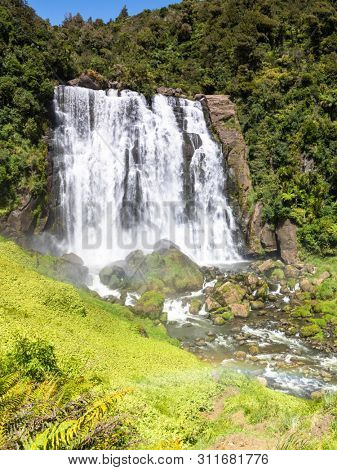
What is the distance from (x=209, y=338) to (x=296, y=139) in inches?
868

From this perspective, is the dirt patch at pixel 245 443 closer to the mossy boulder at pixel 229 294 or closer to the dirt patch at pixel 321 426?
the dirt patch at pixel 321 426

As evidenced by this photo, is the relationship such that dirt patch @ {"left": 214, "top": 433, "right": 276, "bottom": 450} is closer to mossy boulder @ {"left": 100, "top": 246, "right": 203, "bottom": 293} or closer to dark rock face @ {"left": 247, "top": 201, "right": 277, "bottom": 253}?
mossy boulder @ {"left": 100, "top": 246, "right": 203, "bottom": 293}

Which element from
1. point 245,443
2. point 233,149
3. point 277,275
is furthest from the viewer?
point 233,149

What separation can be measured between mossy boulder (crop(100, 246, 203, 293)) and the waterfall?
503 centimetres

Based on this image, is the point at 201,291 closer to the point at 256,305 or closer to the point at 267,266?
the point at 256,305

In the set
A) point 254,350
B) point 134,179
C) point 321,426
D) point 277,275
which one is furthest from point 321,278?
point 321,426

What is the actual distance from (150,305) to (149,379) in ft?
33.3

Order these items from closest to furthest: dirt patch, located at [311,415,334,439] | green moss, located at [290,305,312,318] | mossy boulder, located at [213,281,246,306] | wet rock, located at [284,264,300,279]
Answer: dirt patch, located at [311,415,334,439] < green moss, located at [290,305,312,318] < mossy boulder, located at [213,281,246,306] < wet rock, located at [284,264,300,279]

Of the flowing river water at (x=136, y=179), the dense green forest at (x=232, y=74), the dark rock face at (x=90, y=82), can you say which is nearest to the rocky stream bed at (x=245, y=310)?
the flowing river water at (x=136, y=179)

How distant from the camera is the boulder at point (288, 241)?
30.3m

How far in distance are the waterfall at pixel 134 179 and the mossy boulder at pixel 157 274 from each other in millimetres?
5032

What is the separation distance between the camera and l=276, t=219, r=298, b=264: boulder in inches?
1195

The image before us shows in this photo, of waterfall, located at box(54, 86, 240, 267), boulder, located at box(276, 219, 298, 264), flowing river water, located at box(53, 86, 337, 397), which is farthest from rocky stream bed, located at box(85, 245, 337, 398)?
waterfall, located at box(54, 86, 240, 267)

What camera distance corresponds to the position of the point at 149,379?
1138cm
